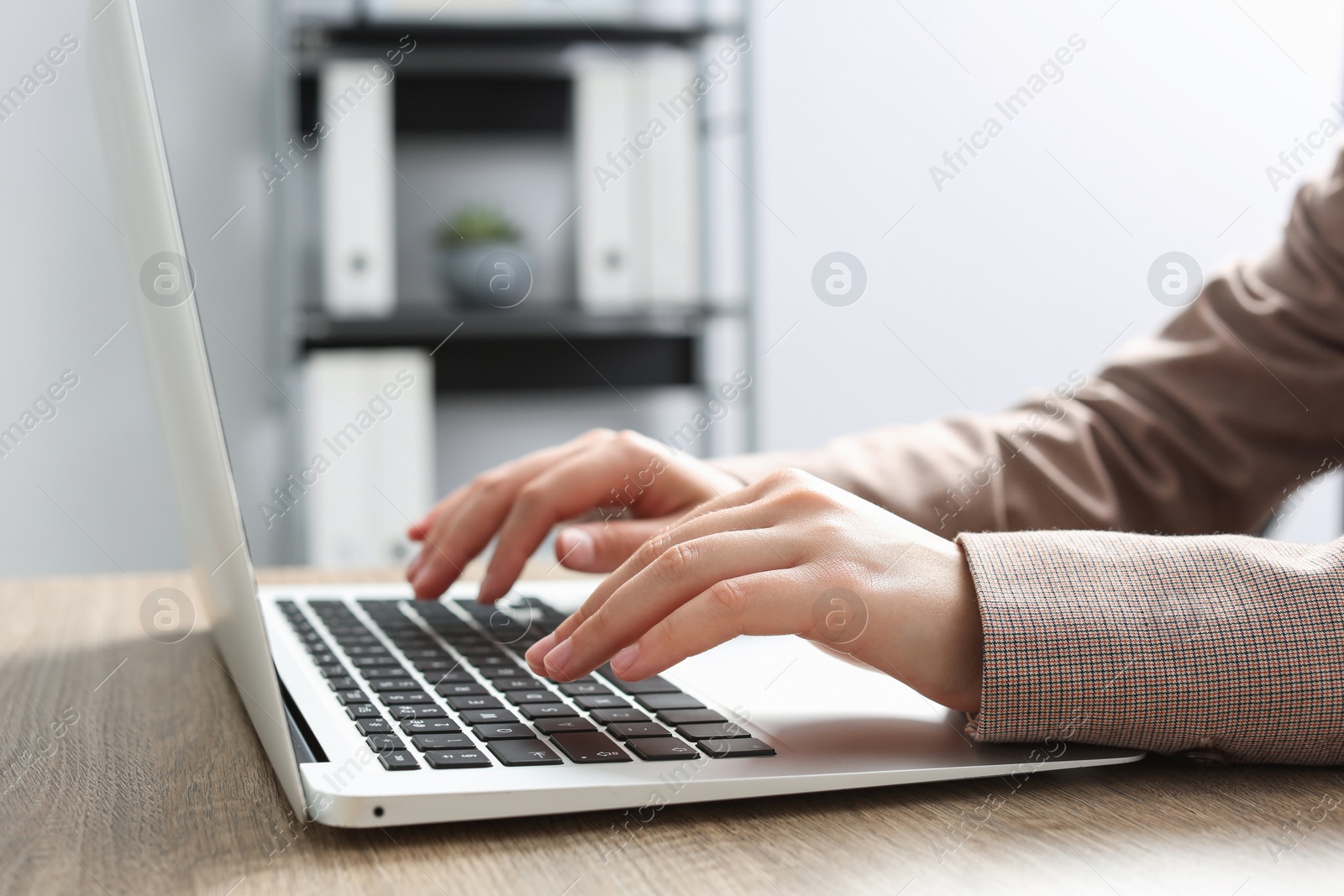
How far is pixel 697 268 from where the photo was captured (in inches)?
80.0

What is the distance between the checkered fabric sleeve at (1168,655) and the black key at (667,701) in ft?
0.35

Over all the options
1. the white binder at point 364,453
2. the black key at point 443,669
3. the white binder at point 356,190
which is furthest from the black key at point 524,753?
the white binder at point 356,190

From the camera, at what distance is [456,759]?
355 millimetres

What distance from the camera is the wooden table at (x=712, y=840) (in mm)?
301

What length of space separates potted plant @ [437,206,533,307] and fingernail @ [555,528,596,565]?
4.92 feet

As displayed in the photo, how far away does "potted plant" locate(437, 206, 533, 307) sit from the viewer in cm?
206

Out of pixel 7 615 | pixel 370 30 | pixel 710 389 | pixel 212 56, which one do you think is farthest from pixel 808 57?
pixel 7 615

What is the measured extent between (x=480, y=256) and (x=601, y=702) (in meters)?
1.71

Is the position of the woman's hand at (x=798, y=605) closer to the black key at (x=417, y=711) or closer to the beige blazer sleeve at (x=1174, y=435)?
the black key at (x=417, y=711)

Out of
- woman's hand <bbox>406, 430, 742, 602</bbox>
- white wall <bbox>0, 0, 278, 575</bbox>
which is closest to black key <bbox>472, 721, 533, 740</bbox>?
woman's hand <bbox>406, 430, 742, 602</bbox>

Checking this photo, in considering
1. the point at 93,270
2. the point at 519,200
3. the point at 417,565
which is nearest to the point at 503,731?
the point at 417,565

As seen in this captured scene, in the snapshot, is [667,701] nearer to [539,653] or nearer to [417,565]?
[539,653]

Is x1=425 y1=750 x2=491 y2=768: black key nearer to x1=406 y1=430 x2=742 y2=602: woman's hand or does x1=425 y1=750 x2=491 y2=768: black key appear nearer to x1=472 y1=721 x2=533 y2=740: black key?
x1=472 y1=721 x2=533 y2=740: black key

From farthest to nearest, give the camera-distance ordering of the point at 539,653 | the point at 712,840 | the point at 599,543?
the point at 599,543 → the point at 539,653 → the point at 712,840
